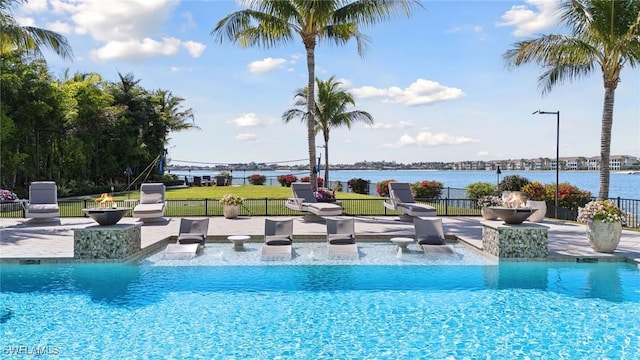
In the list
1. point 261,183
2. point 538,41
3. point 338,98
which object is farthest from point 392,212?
point 261,183

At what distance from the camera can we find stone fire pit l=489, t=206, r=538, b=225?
33.4 ft

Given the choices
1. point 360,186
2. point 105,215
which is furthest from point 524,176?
point 105,215

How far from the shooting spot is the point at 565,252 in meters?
10.4

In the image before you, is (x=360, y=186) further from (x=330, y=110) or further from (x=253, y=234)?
(x=253, y=234)

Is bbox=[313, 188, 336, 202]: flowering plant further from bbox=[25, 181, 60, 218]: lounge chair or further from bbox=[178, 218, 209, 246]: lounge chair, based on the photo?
bbox=[25, 181, 60, 218]: lounge chair

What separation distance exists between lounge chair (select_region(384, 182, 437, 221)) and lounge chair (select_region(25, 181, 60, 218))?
36.2 feet

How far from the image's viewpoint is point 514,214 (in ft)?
33.6

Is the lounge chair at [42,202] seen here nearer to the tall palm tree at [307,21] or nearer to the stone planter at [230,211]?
the stone planter at [230,211]

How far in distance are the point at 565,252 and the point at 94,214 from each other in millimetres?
10196

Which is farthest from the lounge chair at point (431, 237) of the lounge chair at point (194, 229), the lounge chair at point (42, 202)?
the lounge chair at point (42, 202)

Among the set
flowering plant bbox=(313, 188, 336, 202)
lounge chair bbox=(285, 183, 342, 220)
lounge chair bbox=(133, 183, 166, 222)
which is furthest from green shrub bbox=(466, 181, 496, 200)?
lounge chair bbox=(133, 183, 166, 222)

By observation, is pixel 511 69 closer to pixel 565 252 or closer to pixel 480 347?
pixel 565 252

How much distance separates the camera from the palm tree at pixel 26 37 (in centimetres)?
1631

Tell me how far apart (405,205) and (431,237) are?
4.39 m
